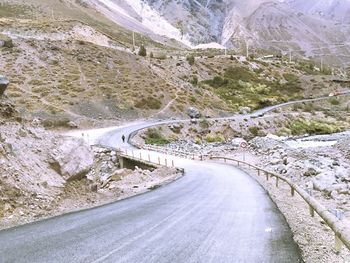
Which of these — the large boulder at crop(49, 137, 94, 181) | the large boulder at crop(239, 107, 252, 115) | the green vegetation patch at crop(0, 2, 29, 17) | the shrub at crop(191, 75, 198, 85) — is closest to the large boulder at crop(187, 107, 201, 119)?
the large boulder at crop(239, 107, 252, 115)

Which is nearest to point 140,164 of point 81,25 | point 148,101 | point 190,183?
point 190,183

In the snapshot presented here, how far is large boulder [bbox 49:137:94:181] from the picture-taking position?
51.8 ft

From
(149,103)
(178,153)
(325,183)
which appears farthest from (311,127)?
(325,183)

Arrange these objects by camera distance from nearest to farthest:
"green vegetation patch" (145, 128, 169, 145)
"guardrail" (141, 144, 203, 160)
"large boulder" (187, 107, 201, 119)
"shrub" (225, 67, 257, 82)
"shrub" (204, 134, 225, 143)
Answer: "guardrail" (141, 144, 203, 160), "green vegetation patch" (145, 128, 169, 145), "shrub" (204, 134, 225, 143), "large boulder" (187, 107, 201, 119), "shrub" (225, 67, 257, 82)

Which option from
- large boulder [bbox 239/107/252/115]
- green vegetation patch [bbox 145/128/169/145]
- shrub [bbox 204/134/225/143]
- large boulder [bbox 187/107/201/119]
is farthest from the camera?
large boulder [bbox 239/107/252/115]

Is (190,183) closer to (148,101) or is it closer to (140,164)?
(140,164)

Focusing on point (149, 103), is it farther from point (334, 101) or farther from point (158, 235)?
point (158, 235)

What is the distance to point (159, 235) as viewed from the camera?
1021 cm

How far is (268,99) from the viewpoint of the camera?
10931cm

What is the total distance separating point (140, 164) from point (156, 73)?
60300 mm

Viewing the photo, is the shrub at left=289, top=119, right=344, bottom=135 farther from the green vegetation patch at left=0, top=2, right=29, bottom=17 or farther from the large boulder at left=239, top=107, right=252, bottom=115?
the green vegetation patch at left=0, top=2, right=29, bottom=17

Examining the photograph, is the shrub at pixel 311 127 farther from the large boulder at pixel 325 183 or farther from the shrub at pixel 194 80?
the large boulder at pixel 325 183

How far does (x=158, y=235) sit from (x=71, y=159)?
708 cm

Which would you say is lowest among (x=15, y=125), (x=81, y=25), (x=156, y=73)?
(x=15, y=125)
